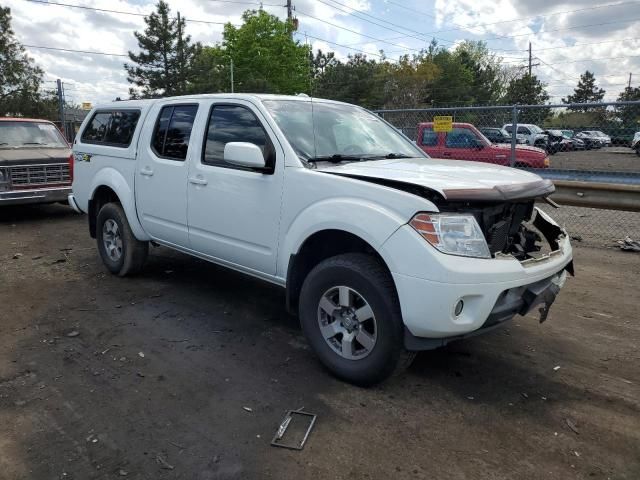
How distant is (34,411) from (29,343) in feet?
3.79

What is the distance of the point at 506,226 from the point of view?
3402 mm

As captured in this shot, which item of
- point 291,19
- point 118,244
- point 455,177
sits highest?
point 291,19

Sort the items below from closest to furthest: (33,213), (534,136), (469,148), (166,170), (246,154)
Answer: (246,154) → (166,170) → (33,213) → (469,148) → (534,136)

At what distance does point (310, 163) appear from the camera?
145 inches

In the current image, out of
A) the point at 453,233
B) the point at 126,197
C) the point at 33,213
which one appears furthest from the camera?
the point at 33,213

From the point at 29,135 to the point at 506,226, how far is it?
983cm

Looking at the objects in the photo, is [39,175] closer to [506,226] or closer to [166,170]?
[166,170]

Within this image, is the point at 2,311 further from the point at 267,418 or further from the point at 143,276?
the point at 267,418

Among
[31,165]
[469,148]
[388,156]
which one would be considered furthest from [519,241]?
[31,165]

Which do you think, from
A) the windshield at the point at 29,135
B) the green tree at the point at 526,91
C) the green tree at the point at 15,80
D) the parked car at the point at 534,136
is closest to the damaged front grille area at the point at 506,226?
the parked car at the point at 534,136

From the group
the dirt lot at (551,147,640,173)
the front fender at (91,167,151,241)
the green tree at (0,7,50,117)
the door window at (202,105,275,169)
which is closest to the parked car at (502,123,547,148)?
the dirt lot at (551,147,640,173)

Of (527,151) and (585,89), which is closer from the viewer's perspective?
(527,151)

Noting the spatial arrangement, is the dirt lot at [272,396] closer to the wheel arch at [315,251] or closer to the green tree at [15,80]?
the wheel arch at [315,251]

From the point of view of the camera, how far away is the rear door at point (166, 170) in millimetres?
4609
